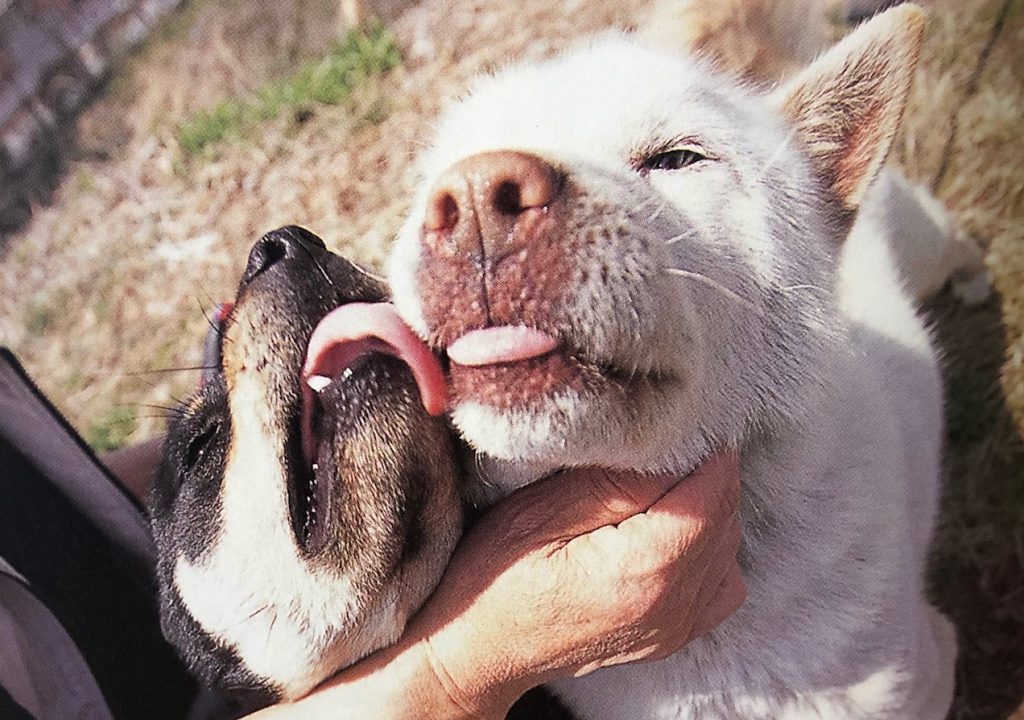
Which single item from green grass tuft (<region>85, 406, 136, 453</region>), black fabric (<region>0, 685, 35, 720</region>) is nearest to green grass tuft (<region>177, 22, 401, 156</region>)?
green grass tuft (<region>85, 406, 136, 453</region>)

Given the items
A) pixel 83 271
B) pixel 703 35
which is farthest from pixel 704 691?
pixel 83 271

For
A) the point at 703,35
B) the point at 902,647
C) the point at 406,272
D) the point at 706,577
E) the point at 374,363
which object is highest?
the point at 406,272

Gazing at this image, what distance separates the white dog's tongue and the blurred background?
45.5 inches

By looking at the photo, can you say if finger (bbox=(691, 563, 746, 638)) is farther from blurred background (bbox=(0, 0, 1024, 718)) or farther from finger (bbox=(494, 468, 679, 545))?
blurred background (bbox=(0, 0, 1024, 718))

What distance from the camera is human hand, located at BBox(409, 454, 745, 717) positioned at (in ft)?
4.47

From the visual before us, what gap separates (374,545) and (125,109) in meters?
4.12

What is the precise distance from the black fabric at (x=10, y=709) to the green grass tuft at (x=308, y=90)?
2.85 meters

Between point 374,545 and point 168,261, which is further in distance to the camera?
point 168,261

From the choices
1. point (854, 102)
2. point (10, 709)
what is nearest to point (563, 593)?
point (854, 102)

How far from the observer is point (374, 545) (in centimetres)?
138

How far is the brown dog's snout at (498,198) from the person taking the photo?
1.11 metres

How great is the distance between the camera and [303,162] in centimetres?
395

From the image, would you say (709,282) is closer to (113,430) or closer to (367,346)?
(367,346)

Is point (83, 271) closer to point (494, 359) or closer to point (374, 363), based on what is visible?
point (374, 363)
